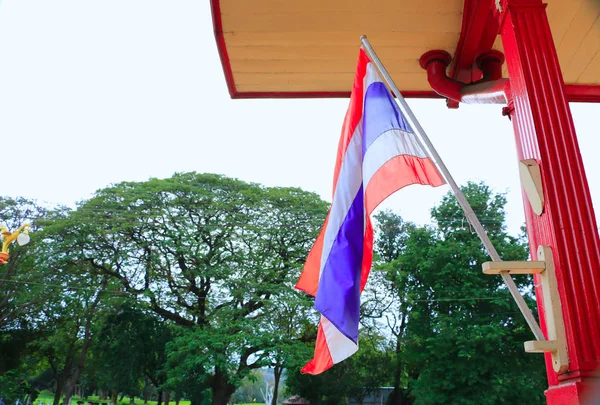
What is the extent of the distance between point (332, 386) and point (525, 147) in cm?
2241

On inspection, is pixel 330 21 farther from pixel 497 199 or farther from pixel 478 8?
pixel 497 199

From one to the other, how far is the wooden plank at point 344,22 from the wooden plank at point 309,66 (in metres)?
0.35

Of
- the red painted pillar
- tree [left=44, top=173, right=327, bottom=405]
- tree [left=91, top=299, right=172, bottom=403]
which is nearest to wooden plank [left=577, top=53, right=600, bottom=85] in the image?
the red painted pillar

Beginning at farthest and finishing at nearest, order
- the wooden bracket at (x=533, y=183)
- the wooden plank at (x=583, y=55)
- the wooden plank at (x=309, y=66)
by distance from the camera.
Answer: the wooden plank at (x=309, y=66) → the wooden plank at (x=583, y=55) → the wooden bracket at (x=533, y=183)

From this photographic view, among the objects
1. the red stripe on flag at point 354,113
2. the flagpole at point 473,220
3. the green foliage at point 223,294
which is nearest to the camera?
the flagpole at point 473,220

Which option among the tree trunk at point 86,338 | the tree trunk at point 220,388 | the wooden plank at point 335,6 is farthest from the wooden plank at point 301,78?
the tree trunk at point 86,338

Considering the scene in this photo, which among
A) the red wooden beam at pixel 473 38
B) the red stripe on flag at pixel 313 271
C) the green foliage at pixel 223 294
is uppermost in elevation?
the green foliage at pixel 223 294

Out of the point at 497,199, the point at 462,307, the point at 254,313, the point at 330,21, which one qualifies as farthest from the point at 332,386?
the point at 330,21

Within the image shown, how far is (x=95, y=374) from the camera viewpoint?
23.5 m

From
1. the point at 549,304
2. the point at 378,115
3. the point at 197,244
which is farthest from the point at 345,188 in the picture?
the point at 197,244

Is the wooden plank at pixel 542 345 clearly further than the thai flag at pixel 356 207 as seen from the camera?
No

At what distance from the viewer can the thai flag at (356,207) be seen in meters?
2.24

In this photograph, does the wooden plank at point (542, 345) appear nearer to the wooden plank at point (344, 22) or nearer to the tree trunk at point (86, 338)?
the wooden plank at point (344, 22)

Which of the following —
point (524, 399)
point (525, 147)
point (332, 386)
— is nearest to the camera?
point (525, 147)
